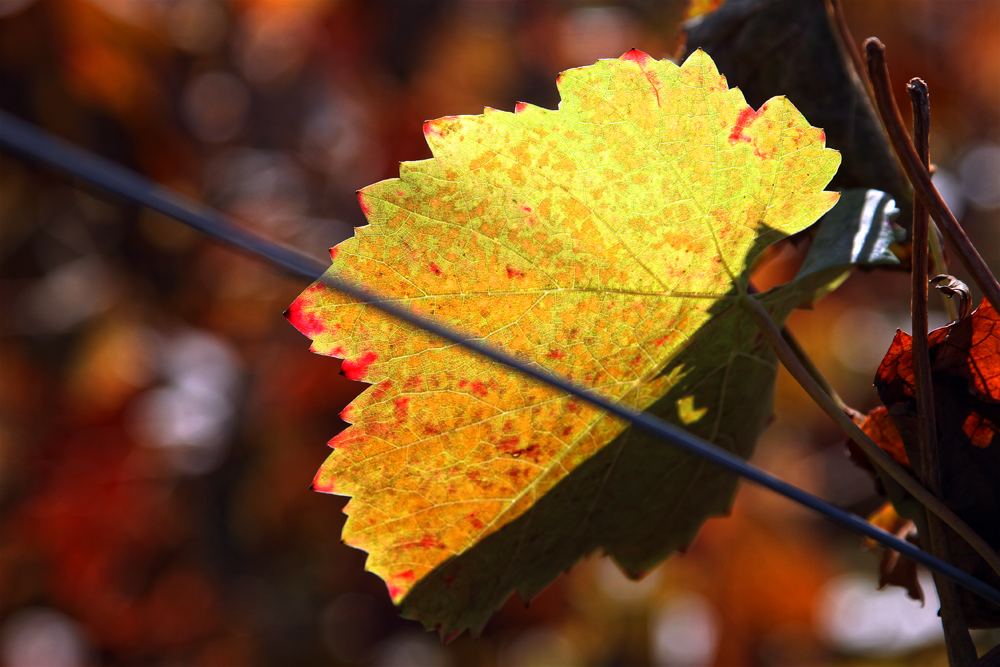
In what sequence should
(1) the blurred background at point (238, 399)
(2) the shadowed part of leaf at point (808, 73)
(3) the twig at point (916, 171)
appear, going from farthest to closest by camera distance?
1. (1) the blurred background at point (238, 399)
2. (2) the shadowed part of leaf at point (808, 73)
3. (3) the twig at point (916, 171)

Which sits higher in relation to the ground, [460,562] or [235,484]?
[460,562]

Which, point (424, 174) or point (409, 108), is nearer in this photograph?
point (424, 174)

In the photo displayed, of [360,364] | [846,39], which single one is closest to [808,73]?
[846,39]

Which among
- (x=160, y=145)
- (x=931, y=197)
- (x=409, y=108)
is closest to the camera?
(x=931, y=197)

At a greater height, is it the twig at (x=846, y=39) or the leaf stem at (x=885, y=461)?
the twig at (x=846, y=39)

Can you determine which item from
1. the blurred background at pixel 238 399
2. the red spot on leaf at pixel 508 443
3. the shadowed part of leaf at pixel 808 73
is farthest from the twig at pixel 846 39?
the blurred background at pixel 238 399

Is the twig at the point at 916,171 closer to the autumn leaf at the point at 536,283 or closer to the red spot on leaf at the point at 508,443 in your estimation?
the autumn leaf at the point at 536,283

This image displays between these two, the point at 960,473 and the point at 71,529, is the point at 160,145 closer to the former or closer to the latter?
the point at 71,529

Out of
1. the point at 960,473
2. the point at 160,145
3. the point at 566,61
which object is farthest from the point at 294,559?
the point at 960,473
